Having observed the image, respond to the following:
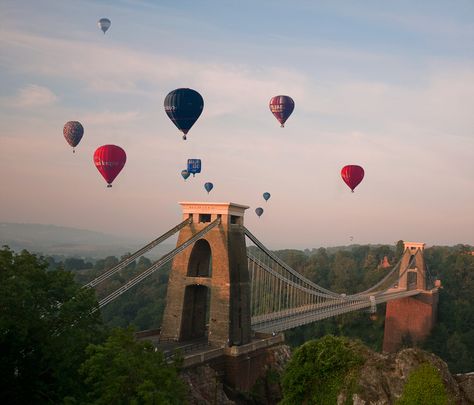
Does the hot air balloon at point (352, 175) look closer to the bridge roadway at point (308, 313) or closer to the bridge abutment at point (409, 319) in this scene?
the bridge roadway at point (308, 313)

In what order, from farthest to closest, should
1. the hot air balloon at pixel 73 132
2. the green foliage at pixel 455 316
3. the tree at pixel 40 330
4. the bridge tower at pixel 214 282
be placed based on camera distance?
the green foliage at pixel 455 316 < the hot air balloon at pixel 73 132 < the bridge tower at pixel 214 282 < the tree at pixel 40 330

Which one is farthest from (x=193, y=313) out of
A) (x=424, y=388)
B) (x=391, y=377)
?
(x=424, y=388)

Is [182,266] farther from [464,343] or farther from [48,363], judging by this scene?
[464,343]

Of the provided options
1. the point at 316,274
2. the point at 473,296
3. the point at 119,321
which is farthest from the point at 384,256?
the point at 119,321

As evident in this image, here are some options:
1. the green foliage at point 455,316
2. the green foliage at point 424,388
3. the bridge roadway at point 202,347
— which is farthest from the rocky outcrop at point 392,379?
the green foliage at point 455,316

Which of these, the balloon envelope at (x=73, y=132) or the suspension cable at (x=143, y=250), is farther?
the balloon envelope at (x=73, y=132)

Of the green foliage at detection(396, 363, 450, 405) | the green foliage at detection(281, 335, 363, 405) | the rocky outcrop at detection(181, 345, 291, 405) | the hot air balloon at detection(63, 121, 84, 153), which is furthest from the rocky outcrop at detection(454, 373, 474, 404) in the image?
the hot air balloon at detection(63, 121, 84, 153)

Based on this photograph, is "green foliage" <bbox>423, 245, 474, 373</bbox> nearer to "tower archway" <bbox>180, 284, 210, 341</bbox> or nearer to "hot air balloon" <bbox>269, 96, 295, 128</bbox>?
"hot air balloon" <bbox>269, 96, 295, 128</bbox>
